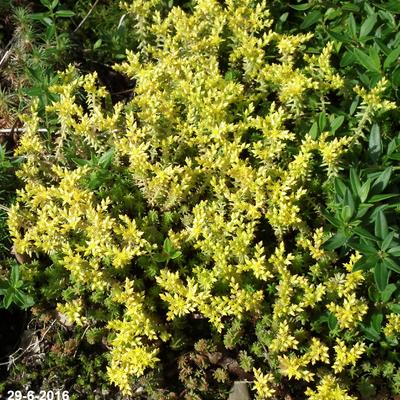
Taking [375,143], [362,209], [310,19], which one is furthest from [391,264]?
[310,19]

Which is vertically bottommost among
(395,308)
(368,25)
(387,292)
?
(395,308)

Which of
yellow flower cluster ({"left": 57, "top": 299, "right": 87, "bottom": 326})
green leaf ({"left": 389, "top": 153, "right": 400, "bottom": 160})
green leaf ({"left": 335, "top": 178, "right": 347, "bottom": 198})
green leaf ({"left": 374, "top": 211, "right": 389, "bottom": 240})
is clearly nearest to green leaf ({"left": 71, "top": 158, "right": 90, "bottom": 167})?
yellow flower cluster ({"left": 57, "top": 299, "right": 87, "bottom": 326})

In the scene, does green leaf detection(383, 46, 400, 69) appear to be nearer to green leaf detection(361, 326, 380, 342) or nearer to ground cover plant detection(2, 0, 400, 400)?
ground cover plant detection(2, 0, 400, 400)

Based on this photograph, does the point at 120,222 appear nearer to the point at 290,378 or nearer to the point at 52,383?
the point at 52,383

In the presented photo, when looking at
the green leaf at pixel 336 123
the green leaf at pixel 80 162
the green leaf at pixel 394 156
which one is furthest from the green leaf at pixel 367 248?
the green leaf at pixel 80 162

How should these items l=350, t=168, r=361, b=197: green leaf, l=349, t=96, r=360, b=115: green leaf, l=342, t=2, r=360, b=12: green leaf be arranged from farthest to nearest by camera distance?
l=342, t=2, r=360, b=12: green leaf < l=349, t=96, r=360, b=115: green leaf < l=350, t=168, r=361, b=197: green leaf

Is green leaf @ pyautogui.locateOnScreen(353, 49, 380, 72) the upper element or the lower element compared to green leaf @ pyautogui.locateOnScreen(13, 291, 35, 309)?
upper

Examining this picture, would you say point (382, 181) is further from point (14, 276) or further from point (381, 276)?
point (14, 276)
